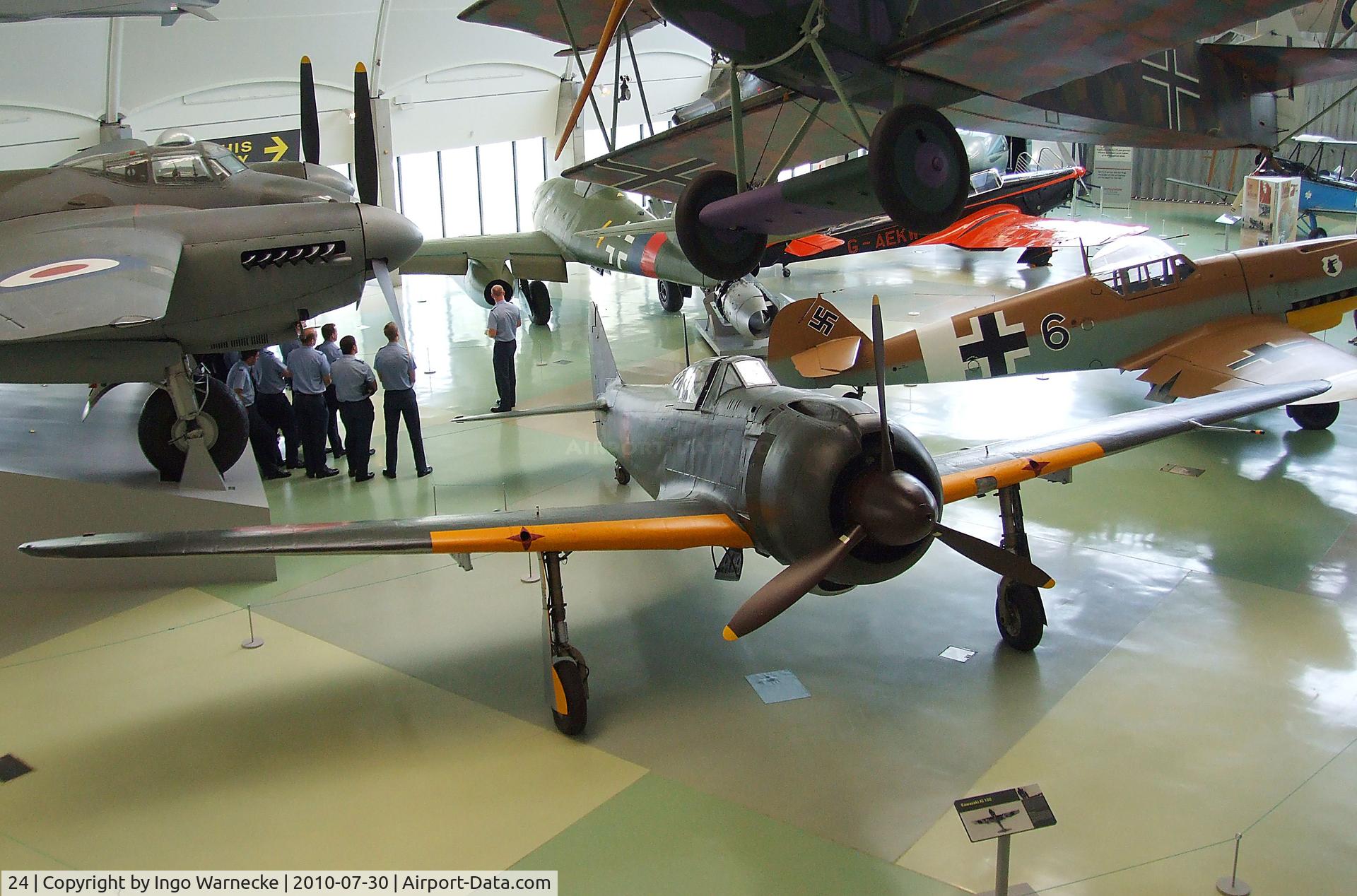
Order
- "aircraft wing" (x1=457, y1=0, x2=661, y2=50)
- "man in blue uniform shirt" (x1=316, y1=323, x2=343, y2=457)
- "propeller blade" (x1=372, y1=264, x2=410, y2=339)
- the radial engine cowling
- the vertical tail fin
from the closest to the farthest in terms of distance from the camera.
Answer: the radial engine cowling, "aircraft wing" (x1=457, y1=0, x2=661, y2=50), "propeller blade" (x1=372, y1=264, x2=410, y2=339), the vertical tail fin, "man in blue uniform shirt" (x1=316, y1=323, x2=343, y2=457)

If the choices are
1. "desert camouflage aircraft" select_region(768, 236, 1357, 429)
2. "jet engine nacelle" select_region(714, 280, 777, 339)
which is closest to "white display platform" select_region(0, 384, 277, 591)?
"desert camouflage aircraft" select_region(768, 236, 1357, 429)

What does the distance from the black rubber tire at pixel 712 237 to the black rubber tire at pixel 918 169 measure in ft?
3.65

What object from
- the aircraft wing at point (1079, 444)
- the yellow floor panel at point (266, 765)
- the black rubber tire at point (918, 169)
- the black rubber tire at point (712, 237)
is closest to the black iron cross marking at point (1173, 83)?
the aircraft wing at point (1079, 444)

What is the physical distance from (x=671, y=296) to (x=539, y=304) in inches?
91.3

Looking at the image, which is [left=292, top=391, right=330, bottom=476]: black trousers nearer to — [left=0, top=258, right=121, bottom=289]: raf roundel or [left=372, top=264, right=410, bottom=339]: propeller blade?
[left=372, top=264, right=410, bottom=339]: propeller blade

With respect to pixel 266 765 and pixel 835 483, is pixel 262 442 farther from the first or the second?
pixel 835 483

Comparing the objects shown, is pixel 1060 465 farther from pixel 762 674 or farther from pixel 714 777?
pixel 714 777

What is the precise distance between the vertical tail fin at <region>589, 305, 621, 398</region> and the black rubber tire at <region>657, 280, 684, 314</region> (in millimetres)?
8395

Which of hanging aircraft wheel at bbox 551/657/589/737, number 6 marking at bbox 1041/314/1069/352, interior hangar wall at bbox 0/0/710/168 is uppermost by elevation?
interior hangar wall at bbox 0/0/710/168

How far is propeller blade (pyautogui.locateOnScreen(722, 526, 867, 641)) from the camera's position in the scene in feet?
15.0

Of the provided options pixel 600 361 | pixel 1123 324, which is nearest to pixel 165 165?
pixel 600 361

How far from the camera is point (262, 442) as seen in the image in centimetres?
961

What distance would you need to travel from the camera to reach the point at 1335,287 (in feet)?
31.1

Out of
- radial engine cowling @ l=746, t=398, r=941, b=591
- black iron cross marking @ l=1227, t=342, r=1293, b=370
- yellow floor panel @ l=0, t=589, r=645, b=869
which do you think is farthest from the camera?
black iron cross marking @ l=1227, t=342, r=1293, b=370
